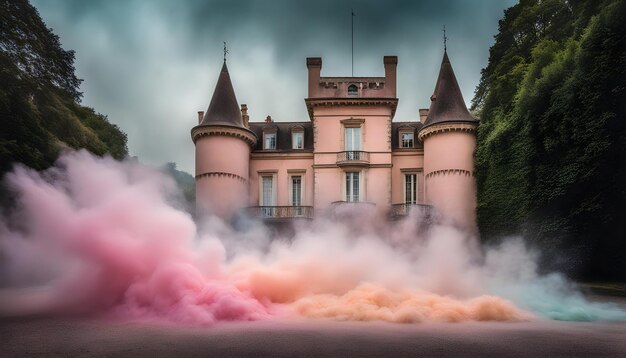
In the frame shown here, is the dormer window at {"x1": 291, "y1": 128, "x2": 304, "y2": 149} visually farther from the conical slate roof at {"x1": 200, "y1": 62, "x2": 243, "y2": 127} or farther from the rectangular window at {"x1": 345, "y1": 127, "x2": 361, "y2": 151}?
the conical slate roof at {"x1": 200, "y1": 62, "x2": 243, "y2": 127}

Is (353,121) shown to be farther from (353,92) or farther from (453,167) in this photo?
(453,167)

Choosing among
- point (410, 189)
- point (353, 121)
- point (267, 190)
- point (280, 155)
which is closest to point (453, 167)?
point (410, 189)

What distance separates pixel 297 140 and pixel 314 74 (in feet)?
16.8

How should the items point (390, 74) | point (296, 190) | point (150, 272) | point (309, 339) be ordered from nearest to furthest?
point (309, 339) → point (150, 272) → point (390, 74) → point (296, 190)

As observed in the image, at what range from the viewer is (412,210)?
35.5 metres

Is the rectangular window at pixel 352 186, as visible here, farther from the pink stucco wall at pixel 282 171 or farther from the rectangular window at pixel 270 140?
the rectangular window at pixel 270 140

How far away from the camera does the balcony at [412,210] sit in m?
35.1

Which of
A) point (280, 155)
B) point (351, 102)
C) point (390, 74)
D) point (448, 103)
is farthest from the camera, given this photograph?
point (280, 155)

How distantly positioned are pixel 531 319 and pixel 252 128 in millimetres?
29731

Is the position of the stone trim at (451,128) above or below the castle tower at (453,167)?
above

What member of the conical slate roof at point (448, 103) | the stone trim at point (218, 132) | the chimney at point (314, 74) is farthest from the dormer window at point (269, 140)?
the conical slate roof at point (448, 103)

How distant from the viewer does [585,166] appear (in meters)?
24.7

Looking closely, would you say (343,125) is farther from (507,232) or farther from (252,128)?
(507,232)

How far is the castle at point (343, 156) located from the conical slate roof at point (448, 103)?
0.23 ft
